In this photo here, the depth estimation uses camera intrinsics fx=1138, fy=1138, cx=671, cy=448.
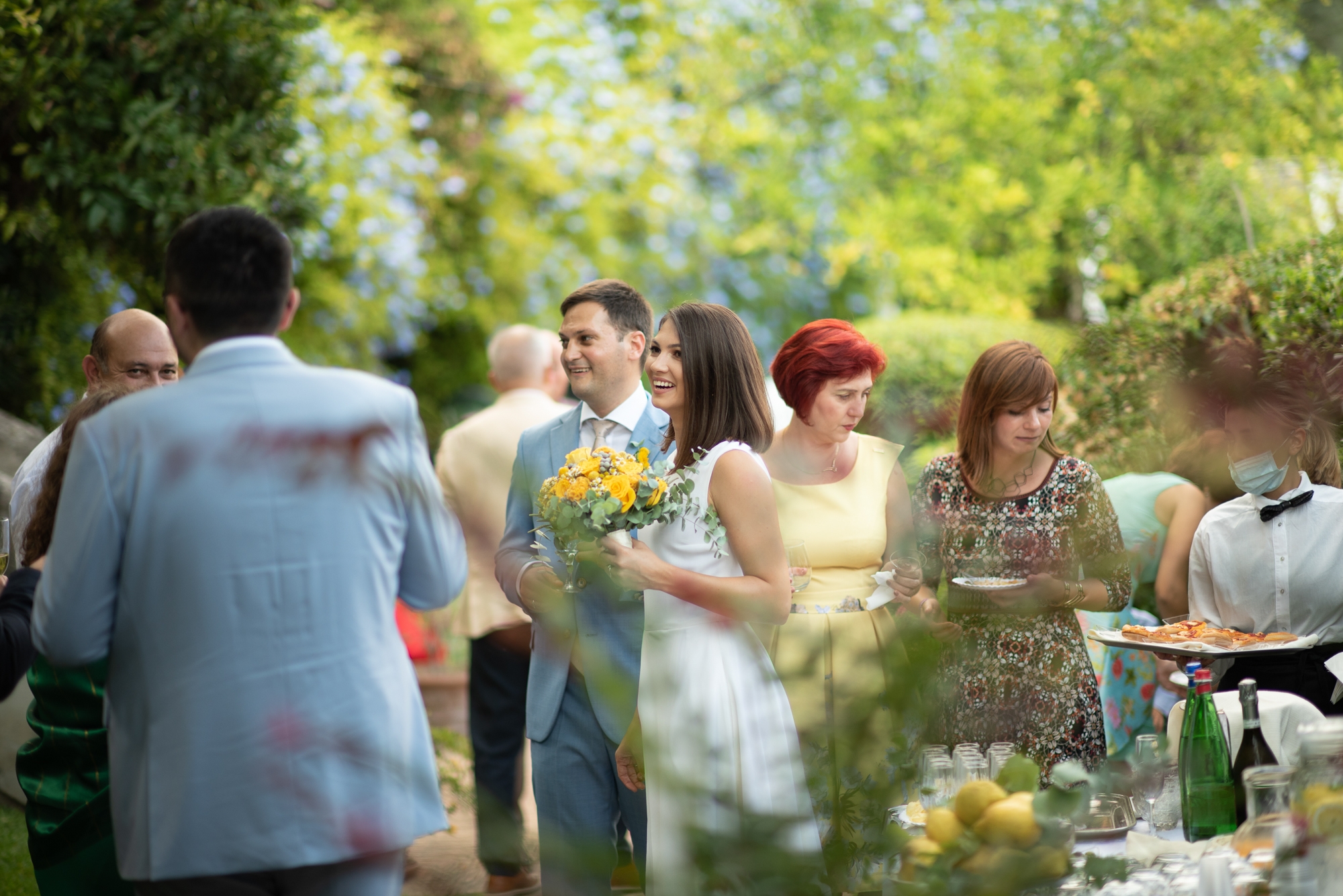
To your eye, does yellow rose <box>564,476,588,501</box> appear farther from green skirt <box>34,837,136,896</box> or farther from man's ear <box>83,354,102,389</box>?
man's ear <box>83,354,102,389</box>

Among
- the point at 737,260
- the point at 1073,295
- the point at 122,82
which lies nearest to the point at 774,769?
the point at 122,82

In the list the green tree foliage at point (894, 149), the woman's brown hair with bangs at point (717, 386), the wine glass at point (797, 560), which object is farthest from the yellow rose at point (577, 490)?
the green tree foliage at point (894, 149)

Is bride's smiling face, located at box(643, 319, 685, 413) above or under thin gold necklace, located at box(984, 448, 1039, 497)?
above

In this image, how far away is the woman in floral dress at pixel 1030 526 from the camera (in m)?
3.04

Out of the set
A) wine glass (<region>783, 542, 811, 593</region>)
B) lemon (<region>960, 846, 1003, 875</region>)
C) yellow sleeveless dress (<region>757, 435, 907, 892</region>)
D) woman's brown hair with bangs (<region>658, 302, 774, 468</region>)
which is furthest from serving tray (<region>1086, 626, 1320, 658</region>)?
yellow sleeveless dress (<region>757, 435, 907, 892</region>)

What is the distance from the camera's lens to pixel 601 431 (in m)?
3.37

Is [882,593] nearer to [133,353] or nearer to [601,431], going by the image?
[601,431]

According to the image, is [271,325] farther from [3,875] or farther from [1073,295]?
[1073,295]

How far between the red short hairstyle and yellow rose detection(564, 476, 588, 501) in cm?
88

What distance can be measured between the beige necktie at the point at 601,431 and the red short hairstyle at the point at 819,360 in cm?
51

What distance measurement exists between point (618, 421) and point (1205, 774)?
1.80 m

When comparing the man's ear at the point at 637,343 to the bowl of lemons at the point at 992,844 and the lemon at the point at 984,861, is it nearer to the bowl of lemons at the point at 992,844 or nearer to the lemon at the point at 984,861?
the bowl of lemons at the point at 992,844

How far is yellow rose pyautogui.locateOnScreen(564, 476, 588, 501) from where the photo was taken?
2.67 m

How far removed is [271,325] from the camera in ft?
6.37
